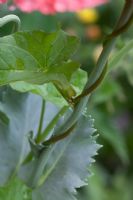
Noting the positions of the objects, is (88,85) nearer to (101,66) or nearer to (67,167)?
(101,66)

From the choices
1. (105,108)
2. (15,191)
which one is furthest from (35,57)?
(105,108)

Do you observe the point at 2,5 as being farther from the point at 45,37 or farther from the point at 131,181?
the point at 131,181

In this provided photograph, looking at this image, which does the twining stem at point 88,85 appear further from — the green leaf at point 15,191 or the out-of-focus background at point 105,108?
the out-of-focus background at point 105,108

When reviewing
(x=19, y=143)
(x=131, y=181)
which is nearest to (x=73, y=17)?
(x=131, y=181)

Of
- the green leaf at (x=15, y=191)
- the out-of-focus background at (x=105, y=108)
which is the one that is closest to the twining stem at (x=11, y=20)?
the green leaf at (x=15, y=191)

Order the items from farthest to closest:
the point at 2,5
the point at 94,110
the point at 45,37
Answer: the point at 94,110 → the point at 2,5 → the point at 45,37

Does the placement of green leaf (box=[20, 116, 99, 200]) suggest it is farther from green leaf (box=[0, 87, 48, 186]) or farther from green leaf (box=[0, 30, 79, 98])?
green leaf (box=[0, 30, 79, 98])
